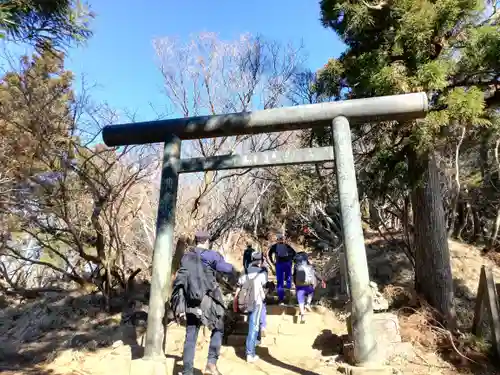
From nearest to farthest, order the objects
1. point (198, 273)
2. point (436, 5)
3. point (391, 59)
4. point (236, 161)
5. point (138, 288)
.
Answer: point (198, 273) < point (236, 161) < point (436, 5) < point (391, 59) < point (138, 288)

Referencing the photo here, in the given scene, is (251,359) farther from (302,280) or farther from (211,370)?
(302,280)

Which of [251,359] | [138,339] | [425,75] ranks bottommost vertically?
[251,359]

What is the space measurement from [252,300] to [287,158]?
2085mm

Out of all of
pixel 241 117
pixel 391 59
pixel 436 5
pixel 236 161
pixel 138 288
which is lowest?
pixel 138 288

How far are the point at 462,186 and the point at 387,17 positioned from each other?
1060 cm

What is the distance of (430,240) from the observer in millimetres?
6285

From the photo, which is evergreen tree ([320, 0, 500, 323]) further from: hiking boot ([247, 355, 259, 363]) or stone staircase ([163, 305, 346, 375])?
hiking boot ([247, 355, 259, 363])

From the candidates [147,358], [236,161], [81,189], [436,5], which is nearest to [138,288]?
[81,189]

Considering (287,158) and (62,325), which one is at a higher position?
(287,158)

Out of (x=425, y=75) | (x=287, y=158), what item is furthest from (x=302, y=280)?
(x=425, y=75)

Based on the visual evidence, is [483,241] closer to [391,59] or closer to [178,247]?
[391,59]

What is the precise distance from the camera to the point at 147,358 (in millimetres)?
4297

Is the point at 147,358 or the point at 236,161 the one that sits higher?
the point at 236,161

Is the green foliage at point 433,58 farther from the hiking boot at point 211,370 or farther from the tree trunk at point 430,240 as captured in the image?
the hiking boot at point 211,370
